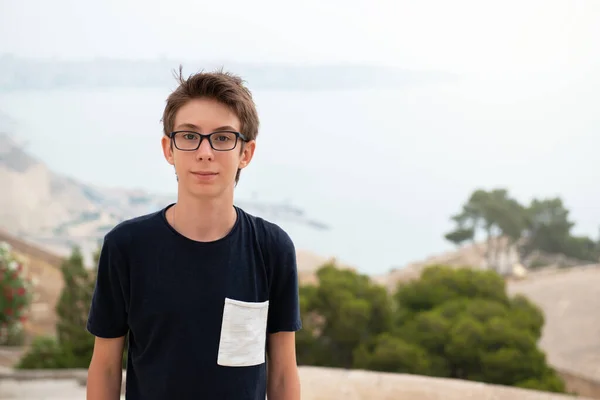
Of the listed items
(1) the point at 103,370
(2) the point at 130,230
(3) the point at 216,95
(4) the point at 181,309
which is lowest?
(1) the point at 103,370

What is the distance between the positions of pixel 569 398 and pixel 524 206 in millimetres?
12233

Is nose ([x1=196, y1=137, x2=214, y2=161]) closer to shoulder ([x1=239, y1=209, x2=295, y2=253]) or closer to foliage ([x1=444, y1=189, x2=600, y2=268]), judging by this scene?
shoulder ([x1=239, y1=209, x2=295, y2=253])

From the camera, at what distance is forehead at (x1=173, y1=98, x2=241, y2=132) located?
118 centimetres

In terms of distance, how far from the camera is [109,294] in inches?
48.0

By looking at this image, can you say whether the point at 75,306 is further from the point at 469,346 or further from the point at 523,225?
the point at 523,225

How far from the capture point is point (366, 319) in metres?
6.18

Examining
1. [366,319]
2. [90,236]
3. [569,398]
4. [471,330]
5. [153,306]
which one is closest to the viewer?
[153,306]

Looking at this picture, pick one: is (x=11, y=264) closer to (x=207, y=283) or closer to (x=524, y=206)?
(x=207, y=283)

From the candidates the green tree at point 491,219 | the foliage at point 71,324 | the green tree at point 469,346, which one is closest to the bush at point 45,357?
the foliage at point 71,324

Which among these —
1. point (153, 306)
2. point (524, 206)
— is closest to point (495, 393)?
point (153, 306)

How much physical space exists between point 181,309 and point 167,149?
0.28m

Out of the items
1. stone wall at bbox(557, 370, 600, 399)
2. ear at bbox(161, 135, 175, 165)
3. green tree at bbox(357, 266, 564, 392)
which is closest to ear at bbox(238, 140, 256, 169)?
ear at bbox(161, 135, 175, 165)

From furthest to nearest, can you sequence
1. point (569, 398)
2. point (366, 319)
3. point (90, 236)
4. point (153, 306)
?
point (90, 236) → point (366, 319) → point (569, 398) → point (153, 306)

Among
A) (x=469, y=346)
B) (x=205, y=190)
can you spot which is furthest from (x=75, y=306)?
(x=205, y=190)
